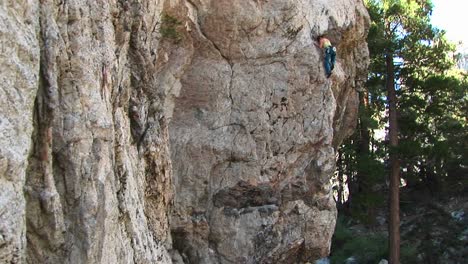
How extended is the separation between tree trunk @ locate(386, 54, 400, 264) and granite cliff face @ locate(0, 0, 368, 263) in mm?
2486

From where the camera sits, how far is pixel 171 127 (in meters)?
10.6

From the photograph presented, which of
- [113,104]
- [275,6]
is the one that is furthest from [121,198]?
[275,6]

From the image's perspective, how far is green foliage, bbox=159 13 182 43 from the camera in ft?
31.7

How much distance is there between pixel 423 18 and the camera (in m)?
17.6

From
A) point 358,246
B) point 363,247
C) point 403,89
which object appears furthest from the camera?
point 358,246

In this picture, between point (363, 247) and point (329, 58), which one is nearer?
point (329, 58)

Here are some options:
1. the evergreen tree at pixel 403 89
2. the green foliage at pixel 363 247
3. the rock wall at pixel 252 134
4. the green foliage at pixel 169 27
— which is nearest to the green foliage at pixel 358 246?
the green foliage at pixel 363 247

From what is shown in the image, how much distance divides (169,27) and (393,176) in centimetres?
948

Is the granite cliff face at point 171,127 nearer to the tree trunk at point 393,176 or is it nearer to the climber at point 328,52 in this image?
the climber at point 328,52

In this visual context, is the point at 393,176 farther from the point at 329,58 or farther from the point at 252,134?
the point at 252,134

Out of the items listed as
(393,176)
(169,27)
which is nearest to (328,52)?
(169,27)

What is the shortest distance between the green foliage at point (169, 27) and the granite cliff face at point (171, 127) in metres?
0.02

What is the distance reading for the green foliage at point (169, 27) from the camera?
9.67 metres

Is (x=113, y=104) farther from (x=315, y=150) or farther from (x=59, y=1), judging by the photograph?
(x=315, y=150)
